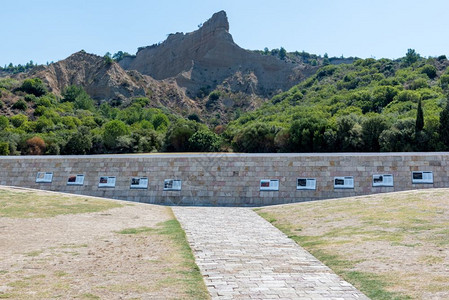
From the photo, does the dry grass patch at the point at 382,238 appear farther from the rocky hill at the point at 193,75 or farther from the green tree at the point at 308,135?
the rocky hill at the point at 193,75

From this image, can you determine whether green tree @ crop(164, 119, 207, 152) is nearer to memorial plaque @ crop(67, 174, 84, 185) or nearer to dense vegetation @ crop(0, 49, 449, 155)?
dense vegetation @ crop(0, 49, 449, 155)

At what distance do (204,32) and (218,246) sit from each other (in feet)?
404

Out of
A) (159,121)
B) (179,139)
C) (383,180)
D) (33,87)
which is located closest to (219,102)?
(159,121)

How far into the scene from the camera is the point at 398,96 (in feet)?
205

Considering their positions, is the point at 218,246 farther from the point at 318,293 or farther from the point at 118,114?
the point at 118,114

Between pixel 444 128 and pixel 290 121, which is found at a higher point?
pixel 290 121

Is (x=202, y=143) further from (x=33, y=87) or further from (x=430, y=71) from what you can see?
(x=33, y=87)

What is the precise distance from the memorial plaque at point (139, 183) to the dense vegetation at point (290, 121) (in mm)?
26255

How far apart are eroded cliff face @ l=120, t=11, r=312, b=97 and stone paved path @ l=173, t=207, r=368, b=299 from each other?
4130 inches

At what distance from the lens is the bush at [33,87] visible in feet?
282

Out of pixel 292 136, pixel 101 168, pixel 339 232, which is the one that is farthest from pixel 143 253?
pixel 292 136

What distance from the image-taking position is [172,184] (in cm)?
2381

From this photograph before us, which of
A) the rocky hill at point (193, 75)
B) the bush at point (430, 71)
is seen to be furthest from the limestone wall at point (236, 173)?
the rocky hill at point (193, 75)

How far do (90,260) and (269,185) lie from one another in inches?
553
